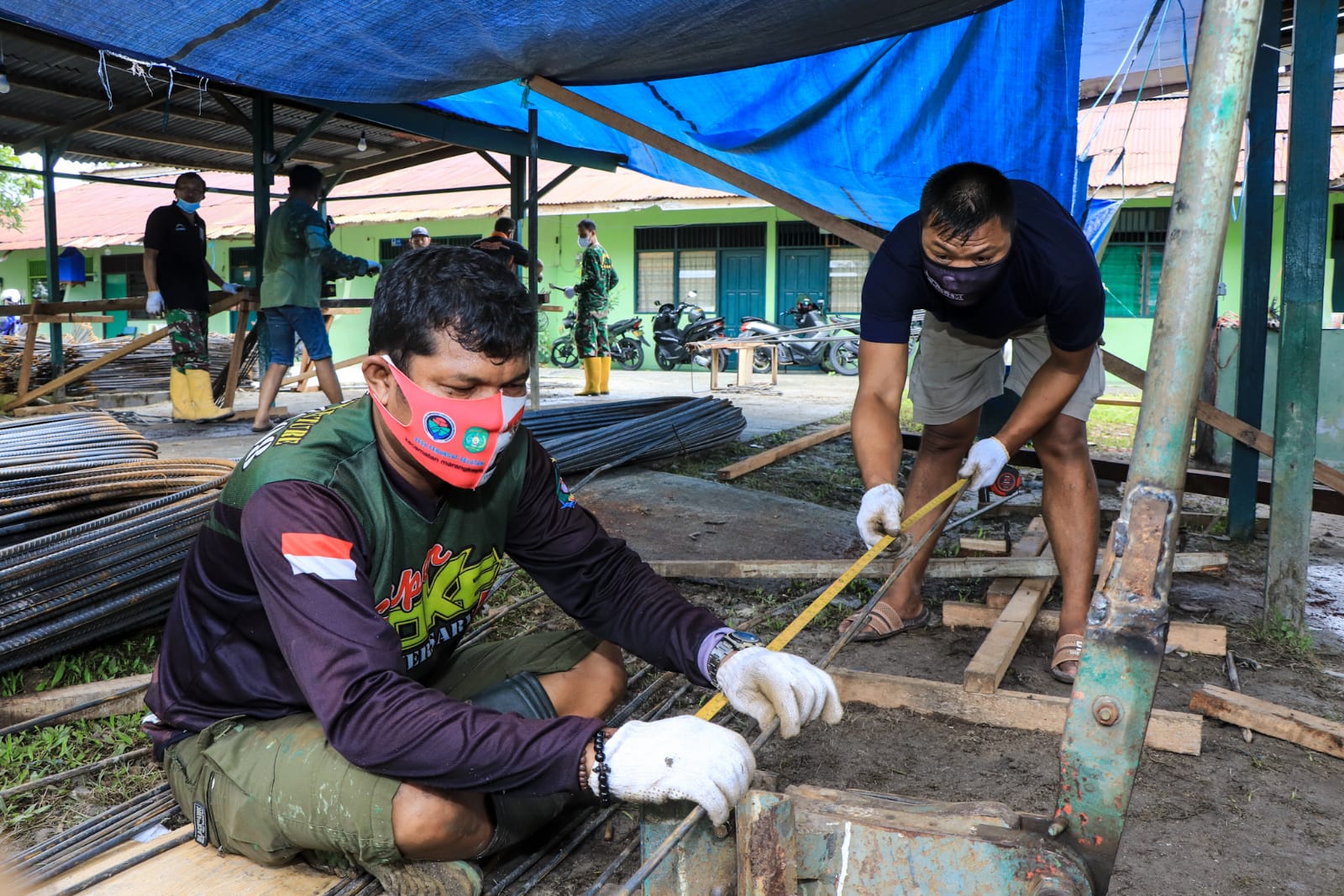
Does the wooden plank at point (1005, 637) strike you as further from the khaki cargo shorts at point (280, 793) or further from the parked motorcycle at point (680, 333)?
the parked motorcycle at point (680, 333)

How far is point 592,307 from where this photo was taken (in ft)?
31.7

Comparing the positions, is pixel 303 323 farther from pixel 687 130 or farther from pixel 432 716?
pixel 432 716

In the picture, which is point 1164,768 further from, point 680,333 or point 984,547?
point 680,333

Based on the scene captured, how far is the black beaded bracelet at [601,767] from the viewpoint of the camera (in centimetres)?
146

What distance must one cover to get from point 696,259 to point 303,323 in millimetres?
10674

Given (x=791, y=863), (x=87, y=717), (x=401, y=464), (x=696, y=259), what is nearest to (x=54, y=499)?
(x=87, y=717)

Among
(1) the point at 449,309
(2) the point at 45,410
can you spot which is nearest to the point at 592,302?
(2) the point at 45,410

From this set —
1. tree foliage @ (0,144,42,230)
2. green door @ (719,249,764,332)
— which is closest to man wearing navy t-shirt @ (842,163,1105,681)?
green door @ (719,249,764,332)

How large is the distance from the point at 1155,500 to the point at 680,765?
2.38 ft

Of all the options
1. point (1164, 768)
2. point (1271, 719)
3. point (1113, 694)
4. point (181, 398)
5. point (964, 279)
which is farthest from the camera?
point (181, 398)

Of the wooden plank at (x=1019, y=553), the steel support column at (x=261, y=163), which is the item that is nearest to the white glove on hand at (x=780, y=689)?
the wooden plank at (x=1019, y=553)

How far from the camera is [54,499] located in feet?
9.44

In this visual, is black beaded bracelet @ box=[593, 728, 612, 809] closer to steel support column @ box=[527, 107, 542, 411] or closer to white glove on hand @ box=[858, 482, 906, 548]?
white glove on hand @ box=[858, 482, 906, 548]

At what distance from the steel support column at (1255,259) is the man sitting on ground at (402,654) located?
3.21m
